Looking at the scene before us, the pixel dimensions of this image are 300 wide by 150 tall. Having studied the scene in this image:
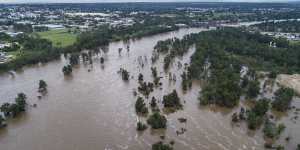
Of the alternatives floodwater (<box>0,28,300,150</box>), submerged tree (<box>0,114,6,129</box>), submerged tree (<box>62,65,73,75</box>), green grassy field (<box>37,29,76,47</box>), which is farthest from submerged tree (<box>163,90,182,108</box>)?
green grassy field (<box>37,29,76,47</box>)

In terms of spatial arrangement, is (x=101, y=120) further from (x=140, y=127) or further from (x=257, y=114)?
(x=257, y=114)

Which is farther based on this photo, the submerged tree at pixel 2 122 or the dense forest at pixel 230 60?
the dense forest at pixel 230 60

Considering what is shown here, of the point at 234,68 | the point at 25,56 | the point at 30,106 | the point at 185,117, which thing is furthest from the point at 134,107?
the point at 25,56

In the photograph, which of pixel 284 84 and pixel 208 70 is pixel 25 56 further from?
pixel 284 84

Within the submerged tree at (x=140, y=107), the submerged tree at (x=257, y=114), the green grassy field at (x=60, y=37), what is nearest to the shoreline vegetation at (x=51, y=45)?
the green grassy field at (x=60, y=37)

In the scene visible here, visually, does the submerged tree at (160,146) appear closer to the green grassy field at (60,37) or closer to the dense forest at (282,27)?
the green grassy field at (60,37)
